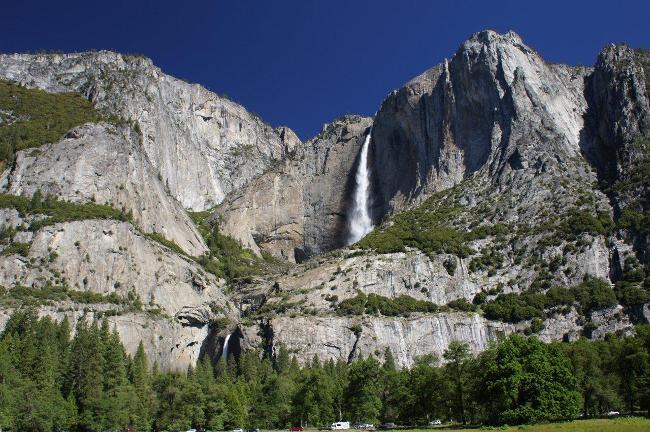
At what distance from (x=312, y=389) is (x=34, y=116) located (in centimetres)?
12045

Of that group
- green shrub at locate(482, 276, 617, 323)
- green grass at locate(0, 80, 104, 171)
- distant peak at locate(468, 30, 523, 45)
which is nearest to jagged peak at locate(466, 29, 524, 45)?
distant peak at locate(468, 30, 523, 45)

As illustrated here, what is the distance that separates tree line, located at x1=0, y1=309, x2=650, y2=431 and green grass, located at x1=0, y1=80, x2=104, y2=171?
64758mm

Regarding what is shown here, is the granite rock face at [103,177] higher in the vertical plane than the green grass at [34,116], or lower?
lower

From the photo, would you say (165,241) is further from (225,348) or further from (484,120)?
(484,120)

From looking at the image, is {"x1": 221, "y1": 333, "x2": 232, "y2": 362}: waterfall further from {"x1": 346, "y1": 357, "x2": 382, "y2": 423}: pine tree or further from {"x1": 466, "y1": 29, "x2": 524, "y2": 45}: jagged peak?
{"x1": 466, "y1": 29, "x2": 524, "y2": 45}: jagged peak

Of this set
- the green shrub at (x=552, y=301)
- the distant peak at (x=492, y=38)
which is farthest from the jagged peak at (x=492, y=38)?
the green shrub at (x=552, y=301)

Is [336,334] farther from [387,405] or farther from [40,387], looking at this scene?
[40,387]

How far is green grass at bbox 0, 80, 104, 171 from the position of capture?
158 meters

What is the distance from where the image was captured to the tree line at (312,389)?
70.6 m

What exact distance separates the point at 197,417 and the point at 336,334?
41656 millimetres

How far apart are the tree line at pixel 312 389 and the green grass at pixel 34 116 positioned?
212 ft

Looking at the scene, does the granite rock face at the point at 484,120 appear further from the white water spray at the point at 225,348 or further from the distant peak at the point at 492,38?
the white water spray at the point at 225,348

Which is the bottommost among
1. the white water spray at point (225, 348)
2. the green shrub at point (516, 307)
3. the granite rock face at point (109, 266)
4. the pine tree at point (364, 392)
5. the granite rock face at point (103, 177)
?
the pine tree at point (364, 392)

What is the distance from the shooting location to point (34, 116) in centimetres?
17575
